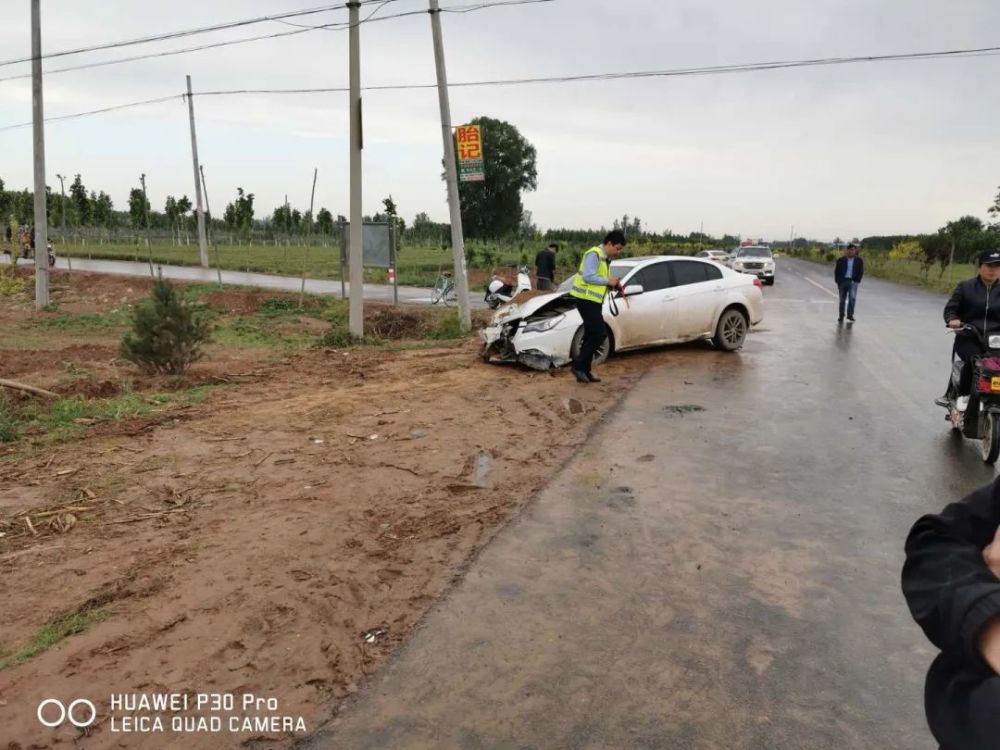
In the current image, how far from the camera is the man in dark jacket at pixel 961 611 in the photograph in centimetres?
111

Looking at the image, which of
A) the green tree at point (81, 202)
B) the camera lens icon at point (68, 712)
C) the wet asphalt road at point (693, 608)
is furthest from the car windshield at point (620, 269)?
the green tree at point (81, 202)

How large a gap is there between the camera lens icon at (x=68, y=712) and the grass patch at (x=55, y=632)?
399 millimetres

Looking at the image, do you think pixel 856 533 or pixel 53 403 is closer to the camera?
pixel 856 533

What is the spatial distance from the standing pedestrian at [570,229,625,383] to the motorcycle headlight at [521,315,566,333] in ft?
2.58

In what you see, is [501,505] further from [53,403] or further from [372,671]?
[53,403]

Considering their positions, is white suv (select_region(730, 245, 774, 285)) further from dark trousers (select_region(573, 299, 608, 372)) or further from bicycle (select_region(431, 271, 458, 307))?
dark trousers (select_region(573, 299, 608, 372))

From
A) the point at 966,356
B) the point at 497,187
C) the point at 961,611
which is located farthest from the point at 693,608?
the point at 497,187

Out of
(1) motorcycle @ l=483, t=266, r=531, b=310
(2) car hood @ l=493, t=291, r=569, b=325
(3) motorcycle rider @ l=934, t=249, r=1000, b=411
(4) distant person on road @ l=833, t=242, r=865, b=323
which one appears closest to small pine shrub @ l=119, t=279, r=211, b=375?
(2) car hood @ l=493, t=291, r=569, b=325

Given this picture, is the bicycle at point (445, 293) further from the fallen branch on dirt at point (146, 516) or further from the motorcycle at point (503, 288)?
the fallen branch on dirt at point (146, 516)

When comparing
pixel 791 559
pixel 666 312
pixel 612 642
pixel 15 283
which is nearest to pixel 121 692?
pixel 612 642

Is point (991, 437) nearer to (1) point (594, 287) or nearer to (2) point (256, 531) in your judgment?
(1) point (594, 287)

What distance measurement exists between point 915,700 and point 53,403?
28.1 ft

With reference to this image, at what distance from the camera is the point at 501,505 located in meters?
5.11

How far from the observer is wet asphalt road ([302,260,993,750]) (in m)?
2.76
